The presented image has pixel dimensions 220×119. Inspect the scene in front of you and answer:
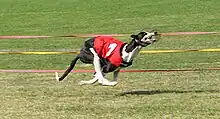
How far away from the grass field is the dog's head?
2.56ft

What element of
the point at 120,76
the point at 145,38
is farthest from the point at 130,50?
the point at 120,76

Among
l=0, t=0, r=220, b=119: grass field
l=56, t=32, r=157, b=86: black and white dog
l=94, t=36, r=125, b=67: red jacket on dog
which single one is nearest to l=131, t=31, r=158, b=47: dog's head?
l=56, t=32, r=157, b=86: black and white dog

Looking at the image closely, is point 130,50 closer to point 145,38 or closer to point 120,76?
point 145,38

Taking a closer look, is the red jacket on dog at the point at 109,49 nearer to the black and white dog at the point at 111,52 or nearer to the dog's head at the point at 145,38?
the black and white dog at the point at 111,52

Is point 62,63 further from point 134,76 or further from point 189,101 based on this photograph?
point 189,101

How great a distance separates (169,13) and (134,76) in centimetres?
1514

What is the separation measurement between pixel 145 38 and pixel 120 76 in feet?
9.53

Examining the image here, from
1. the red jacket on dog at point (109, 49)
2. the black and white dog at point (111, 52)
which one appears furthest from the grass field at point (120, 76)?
the red jacket on dog at point (109, 49)

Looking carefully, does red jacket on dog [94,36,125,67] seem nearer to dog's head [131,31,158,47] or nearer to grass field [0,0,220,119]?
dog's head [131,31,158,47]

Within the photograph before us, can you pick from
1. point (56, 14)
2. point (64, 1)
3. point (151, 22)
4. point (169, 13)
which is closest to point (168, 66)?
point (151, 22)

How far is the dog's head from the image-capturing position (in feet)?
26.3

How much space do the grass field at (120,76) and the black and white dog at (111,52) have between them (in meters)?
0.41

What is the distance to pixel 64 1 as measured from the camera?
105 ft

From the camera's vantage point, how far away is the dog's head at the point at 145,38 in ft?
26.3
